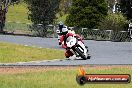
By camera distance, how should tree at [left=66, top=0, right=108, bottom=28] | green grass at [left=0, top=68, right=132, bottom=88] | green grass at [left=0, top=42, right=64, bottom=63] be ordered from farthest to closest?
tree at [left=66, top=0, right=108, bottom=28], green grass at [left=0, top=42, right=64, bottom=63], green grass at [left=0, top=68, right=132, bottom=88]

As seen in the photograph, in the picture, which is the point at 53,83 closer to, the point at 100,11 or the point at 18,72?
the point at 18,72

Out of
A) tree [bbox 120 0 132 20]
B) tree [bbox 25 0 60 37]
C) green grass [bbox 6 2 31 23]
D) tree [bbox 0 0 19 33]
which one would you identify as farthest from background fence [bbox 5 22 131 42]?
green grass [bbox 6 2 31 23]

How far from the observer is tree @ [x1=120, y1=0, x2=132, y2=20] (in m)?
38.7

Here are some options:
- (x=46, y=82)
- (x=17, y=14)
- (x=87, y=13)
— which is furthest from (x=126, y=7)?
(x=17, y=14)

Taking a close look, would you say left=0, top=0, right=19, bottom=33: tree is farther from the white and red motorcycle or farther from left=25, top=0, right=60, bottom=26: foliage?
the white and red motorcycle

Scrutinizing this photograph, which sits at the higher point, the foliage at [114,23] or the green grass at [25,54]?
the foliage at [114,23]

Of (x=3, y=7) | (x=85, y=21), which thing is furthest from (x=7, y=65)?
(x=3, y=7)

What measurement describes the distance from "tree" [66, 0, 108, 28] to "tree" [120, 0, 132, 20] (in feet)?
6.56

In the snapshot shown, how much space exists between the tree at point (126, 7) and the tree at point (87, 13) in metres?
2.00

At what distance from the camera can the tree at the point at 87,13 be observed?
3972 cm

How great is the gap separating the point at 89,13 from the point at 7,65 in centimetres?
2376

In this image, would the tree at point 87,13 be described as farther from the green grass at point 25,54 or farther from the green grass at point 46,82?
the green grass at point 46,82

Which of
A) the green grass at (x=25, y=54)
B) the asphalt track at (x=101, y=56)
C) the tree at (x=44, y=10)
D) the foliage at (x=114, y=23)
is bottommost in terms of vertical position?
the asphalt track at (x=101, y=56)

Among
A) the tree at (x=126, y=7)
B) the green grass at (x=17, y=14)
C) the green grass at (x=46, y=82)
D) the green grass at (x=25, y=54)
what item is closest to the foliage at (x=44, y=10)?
the tree at (x=126, y=7)
